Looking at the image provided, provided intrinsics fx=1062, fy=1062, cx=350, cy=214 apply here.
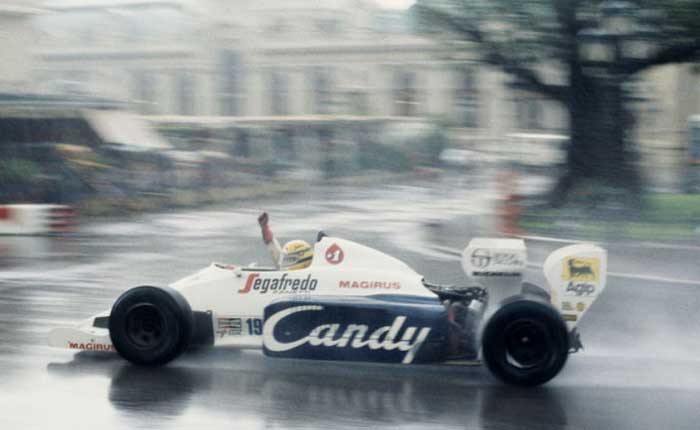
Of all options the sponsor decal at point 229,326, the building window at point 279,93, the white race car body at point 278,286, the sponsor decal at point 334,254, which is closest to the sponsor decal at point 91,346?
the white race car body at point 278,286

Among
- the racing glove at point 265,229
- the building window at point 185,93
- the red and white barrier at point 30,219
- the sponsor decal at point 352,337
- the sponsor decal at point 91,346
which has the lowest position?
the red and white barrier at point 30,219

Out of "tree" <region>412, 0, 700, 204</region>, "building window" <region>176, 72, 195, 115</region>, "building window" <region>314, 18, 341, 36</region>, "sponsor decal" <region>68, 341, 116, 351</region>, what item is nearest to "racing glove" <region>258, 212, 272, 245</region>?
"sponsor decal" <region>68, 341, 116, 351</region>

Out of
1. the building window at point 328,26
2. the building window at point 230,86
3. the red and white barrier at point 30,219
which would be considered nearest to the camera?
the red and white barrier at point 30,219

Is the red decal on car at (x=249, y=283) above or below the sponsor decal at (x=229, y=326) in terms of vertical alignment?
above

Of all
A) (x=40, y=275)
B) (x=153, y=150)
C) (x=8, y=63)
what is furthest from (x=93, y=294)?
(x=8, y=63)

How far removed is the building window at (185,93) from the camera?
45.3 m

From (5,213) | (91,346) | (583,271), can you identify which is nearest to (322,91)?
(5,213)

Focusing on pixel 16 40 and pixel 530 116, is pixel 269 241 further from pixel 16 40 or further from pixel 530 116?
pixel 530 116

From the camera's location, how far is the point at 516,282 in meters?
7.73

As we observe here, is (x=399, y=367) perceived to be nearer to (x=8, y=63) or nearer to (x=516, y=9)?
(x=516, y=9)

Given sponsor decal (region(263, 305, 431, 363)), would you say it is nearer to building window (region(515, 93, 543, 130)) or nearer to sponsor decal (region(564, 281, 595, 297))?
sponsor decal (region(564, 281, 595, 297))

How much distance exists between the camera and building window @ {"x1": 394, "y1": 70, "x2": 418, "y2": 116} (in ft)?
144

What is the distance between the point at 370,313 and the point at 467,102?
36.4m

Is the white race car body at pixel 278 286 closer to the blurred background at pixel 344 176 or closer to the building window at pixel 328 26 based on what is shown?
the blurred background at pixel 344 176
